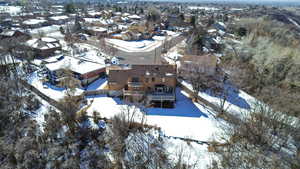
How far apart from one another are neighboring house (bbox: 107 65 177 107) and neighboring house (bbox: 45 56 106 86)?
6.01 metres

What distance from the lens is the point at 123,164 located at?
17.7 meters

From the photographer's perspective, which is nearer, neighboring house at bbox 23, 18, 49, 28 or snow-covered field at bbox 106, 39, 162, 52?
snow-covered field at bbox 106, 39, 162, 52

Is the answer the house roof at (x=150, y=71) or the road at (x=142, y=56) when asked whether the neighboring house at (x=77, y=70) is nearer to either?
the house roof at (x=150, y=71)

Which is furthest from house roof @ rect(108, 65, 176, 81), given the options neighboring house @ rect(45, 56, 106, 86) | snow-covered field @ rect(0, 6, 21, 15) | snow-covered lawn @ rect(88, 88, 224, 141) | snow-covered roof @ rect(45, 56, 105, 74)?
snow-covered field @ rect(0, 6, 21, 15)

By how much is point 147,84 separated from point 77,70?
1387 cm

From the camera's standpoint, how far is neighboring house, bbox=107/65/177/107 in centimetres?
2628

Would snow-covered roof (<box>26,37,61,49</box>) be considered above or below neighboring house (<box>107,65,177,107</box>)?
above

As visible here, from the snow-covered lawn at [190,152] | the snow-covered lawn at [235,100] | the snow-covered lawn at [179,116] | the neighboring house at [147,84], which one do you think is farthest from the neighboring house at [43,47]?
the snow-covered lawn at [190,152]

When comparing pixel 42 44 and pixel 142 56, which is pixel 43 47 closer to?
pixel 42 44

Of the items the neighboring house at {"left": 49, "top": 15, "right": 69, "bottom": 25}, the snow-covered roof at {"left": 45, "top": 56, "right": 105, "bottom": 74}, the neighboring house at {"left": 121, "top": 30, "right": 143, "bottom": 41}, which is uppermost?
the neighboring house at {"left": 49, "top": 15, "right": 69, "bottom": 25}

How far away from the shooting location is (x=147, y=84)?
27188 mm

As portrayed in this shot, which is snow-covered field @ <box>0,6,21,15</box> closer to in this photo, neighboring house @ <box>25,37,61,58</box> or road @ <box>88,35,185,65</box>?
neighboring house @ <box>25,37,61,58</box>

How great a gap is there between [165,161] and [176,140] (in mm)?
3458

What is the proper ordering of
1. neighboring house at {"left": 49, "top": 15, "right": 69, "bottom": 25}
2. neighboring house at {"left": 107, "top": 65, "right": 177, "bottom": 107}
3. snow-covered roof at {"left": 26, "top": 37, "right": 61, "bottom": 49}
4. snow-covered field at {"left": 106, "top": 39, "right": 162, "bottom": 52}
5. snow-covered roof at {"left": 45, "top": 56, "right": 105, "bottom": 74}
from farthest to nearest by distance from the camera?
neighboring house at {"left": 49, "top": 15, "right": 69, "bottom": 25} < snow-covered field at {"left": 106, "top": 39, "right": 162, "bottom": 52} < snow-covered roof at {"left": 26, "top": 37, "right": 61, "bottom": 49} < snow-covered roof at {"left": 45, "top": 56, "right": 105, "bottom": 74} < neighboring house at {"left": 107, "top": 65, "right": 177, "bottom": 107}
